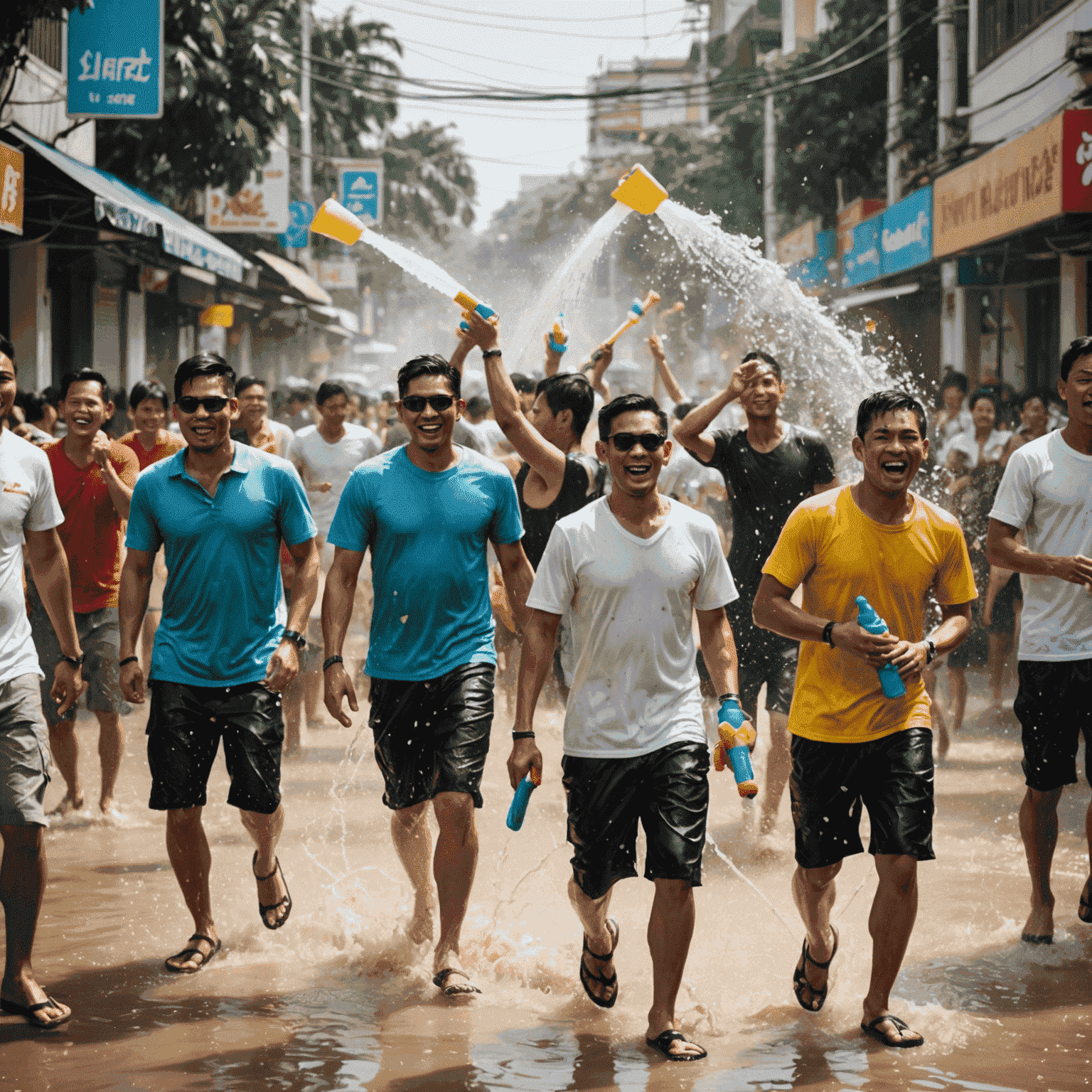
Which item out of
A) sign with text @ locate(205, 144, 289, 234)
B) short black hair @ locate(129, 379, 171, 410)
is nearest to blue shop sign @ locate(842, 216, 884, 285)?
sign with text @ locate(205, 144, 289, 234)

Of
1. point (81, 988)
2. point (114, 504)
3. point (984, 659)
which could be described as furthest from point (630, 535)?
point (984, 659)

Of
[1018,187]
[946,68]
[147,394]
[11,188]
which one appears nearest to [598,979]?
[147,394]

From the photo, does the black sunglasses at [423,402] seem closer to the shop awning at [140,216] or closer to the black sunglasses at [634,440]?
the black sunglasses at [634,440]

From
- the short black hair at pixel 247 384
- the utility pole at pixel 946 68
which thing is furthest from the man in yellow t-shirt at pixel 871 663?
the utility pole at pixel 946 68

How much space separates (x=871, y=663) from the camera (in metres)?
4.56

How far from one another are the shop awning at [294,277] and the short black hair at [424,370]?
70.8 feet

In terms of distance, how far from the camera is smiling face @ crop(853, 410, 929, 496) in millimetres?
4668

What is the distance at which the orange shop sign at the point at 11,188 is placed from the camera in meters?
11.8

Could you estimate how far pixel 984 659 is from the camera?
1213 centimetres

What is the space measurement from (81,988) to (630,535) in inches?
95.7

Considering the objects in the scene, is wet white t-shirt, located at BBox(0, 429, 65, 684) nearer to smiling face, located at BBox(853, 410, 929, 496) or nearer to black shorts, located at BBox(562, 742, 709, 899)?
black shorts, located at BBox(562, 742, 709, 899)

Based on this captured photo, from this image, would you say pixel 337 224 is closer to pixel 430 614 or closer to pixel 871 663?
pixel 430 614

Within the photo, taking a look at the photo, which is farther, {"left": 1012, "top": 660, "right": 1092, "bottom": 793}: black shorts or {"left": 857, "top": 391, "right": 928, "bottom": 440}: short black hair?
{"left": 1012, "top": 660, "right": 1092, "bottom": 793}: black shorts

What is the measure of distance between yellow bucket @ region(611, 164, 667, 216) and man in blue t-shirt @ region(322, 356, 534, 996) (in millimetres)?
1920
